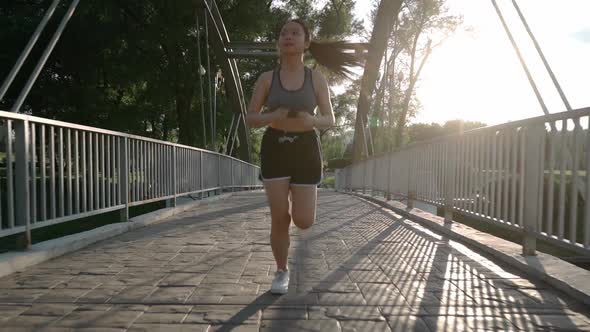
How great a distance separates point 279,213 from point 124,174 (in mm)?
3572

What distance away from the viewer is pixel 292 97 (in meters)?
3.30

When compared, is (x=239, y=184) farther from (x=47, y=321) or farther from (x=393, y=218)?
(x=47, y=321)

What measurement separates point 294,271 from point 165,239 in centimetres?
218

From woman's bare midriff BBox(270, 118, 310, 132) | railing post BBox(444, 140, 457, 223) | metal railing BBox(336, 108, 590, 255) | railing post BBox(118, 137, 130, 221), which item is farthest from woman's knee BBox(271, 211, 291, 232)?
railing post BBox(444, 140, 457, 223)

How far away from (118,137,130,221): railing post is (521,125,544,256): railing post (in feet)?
14.5

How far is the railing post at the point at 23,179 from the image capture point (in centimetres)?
419

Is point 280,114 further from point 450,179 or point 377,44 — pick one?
point 377,44

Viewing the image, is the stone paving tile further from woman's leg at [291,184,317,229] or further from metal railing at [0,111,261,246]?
metal railing at [0,111,261,246]

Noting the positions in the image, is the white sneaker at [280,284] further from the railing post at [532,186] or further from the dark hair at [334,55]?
the railing post at [532,186]

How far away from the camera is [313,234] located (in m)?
6.23

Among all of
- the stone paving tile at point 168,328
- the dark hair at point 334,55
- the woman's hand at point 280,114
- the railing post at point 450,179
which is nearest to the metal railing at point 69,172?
the stone paving tile at point 168,328

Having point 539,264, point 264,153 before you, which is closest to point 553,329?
point 539,264

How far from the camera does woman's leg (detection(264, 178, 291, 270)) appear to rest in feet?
10.9

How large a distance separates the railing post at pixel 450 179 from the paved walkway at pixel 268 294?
1.27 m
